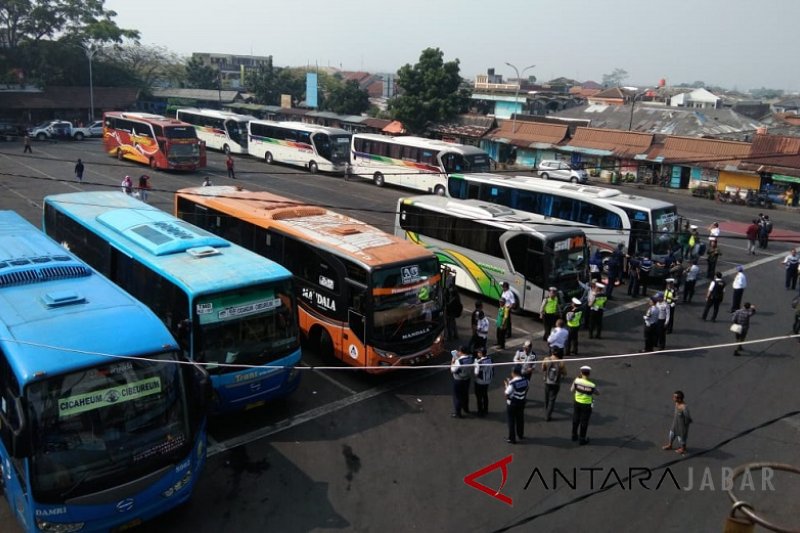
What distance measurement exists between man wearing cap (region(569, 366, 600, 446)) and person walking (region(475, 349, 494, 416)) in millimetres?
1460

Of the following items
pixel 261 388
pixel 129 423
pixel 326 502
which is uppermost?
pixel 129 423

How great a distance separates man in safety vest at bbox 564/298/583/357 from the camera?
13883 millimetres

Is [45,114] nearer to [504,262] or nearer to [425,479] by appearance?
[504,262]

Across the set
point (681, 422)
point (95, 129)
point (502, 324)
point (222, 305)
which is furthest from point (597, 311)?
point (95, 129)

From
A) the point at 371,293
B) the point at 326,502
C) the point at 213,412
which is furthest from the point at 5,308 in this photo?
the point at 371,293

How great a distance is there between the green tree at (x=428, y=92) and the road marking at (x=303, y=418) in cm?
3726

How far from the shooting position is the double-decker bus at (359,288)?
38.8ft

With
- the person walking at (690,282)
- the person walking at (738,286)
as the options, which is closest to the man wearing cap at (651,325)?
the person walking at (738,286)

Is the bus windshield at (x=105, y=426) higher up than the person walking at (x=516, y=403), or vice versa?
the bus windshield at (x=105, y=426)

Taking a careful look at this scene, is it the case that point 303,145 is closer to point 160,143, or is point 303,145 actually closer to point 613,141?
point 160,143

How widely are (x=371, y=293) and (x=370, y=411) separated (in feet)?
7.11

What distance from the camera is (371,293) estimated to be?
11.7 metres

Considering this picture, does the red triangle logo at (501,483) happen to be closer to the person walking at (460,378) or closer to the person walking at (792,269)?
the person walking at (460,378)

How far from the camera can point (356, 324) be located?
12.0 metres
